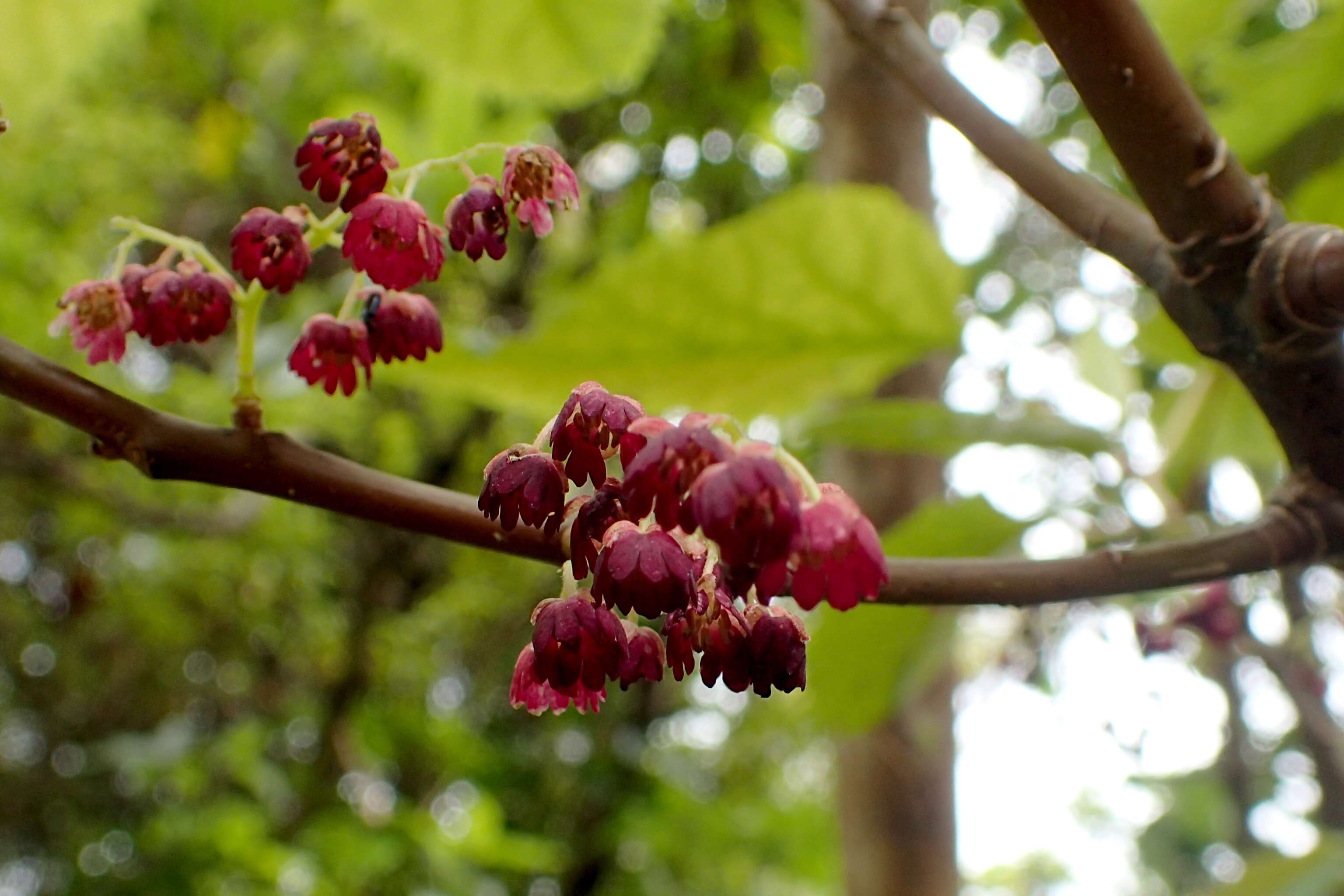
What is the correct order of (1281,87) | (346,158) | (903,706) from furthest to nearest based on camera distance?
(903,706) → (1281,87) → (346,158)

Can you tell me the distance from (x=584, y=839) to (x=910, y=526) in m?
2.63

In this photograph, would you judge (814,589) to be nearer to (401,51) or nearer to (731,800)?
(401,51)

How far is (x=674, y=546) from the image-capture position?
11.2 inches

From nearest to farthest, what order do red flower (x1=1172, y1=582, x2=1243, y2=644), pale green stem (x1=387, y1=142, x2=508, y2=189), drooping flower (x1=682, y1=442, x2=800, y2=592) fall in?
drooping flower (x1=682, y1=442, x2=800, y2=592)
pale green stem (x1=387, y1=142, x2=508, y2=189)
red flower (x1=1172, y1=582, x2=1243, y2=644)

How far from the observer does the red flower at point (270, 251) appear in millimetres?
362

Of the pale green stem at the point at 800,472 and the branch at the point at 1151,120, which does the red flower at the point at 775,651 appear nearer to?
the pale green stem at the point at 800,472

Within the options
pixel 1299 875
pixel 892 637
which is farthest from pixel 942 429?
pixel 1299 875

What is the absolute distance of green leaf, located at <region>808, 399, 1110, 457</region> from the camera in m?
0.72

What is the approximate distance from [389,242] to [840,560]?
0.18 metres

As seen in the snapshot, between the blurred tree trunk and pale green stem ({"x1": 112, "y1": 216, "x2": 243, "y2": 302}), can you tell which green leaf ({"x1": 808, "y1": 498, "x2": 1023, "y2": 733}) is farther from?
pale green stem ({"x1": 112, "y1": 216, "x2": 243, "y2": 302})

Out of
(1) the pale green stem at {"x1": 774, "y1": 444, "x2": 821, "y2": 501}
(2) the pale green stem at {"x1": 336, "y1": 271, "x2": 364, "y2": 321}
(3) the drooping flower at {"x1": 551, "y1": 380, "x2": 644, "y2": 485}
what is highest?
(2) the pale green stem at {"x1": 336, "y1": 271, "x2": 364, "y2": 321}

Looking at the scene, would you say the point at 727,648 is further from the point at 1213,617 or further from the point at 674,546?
the point at 1213,617

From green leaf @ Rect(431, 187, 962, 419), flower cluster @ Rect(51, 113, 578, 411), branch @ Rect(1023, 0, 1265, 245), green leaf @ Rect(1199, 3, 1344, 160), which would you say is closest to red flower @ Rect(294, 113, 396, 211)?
flower cluster @ Rect(51, 113, 578, 411)

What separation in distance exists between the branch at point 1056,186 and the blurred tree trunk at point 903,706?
695 millimetres
